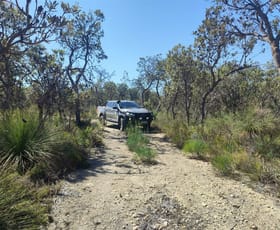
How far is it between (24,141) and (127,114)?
26.7 ft

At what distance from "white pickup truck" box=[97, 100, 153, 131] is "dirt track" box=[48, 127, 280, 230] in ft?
22.5

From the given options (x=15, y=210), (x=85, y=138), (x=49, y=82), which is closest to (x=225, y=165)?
(x=15, y=210)

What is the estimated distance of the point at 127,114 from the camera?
13.2m

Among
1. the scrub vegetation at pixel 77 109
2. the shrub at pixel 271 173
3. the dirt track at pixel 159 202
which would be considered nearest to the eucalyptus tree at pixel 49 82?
the scrub vegetation at pixel 77 109

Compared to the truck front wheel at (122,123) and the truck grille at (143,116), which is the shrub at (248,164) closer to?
the truck grille at (143,116)

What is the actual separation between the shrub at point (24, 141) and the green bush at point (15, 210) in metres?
1.94

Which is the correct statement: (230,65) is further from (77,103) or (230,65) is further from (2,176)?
(2,176)

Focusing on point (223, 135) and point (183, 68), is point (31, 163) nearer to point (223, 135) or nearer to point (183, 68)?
point (223, 135)

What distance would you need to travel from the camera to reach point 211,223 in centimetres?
341

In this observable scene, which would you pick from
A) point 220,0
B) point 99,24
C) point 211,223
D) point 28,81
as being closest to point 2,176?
point 211,223

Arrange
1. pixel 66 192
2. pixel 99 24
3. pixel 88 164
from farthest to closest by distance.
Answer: pixel 99 24 → pixel 88 164 → pixel 66 192

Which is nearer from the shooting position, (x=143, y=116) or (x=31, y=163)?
(x=31, y=163)

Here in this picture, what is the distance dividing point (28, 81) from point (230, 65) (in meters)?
9.03

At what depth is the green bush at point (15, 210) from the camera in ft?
8.74
